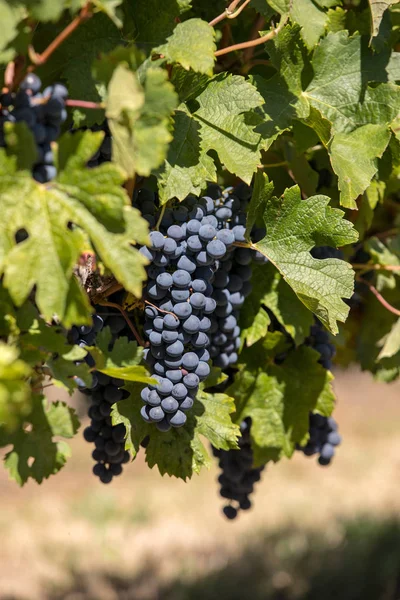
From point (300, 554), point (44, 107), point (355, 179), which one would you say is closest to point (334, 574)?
point (300, 554)

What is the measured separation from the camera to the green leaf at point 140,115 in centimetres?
82

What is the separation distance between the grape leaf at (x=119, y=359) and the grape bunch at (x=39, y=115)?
0.27 metres

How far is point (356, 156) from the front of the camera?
46.9 inches

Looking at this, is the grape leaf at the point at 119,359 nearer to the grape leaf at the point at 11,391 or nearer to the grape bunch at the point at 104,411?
the grape bunch at the point at 104,411

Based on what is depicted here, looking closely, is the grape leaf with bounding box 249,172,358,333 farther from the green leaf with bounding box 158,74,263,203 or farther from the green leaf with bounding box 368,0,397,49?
the green leaf with bounding box 368,0,397,49

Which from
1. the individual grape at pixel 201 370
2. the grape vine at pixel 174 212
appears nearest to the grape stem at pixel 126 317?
the grape vine at pixel 174 212

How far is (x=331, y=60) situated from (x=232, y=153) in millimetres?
315

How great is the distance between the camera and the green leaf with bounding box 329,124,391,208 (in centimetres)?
116

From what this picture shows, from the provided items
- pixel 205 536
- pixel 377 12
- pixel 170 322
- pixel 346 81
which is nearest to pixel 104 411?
pixel 170 322

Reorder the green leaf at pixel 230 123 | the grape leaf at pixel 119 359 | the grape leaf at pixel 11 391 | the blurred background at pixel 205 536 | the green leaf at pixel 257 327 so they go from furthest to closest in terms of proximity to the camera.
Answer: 1. the blurred background at pixel 205 536
2. the green leaf at pixel 257 327
3. the green leaf at pixel 230 123
4. the grape leaf at pixel 119 359
5. the grape leaf at pixel 11 391

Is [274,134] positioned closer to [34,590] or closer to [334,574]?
[334,574]

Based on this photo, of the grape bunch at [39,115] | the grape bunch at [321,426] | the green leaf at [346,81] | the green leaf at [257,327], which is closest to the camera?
the grape bunch at [39,115]

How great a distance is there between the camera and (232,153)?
1108mm

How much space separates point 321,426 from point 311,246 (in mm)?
727
